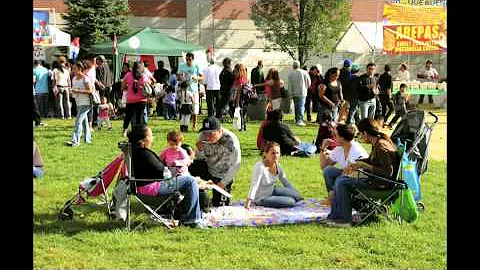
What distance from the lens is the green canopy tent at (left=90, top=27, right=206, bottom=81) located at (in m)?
21.6

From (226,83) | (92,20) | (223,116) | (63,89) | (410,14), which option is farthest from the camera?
(92,20)

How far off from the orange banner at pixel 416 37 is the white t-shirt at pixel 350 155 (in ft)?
56.0

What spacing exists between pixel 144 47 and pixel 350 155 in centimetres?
1519

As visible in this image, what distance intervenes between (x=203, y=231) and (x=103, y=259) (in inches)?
49.1

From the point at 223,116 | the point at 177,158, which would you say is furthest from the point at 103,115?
the point at 177,158

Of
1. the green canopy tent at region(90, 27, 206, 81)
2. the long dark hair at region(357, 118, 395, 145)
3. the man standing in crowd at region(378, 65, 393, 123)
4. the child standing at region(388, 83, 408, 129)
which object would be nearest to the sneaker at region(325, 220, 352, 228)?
the long dark hair at region(357, 118, 395, 145)

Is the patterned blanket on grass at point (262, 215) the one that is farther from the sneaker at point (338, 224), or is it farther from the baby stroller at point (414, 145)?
the baby stroller at point (414, 145)

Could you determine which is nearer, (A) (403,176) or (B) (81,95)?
(A) (403,176)

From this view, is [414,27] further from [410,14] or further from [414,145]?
[414,145]

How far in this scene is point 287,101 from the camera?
763 inches

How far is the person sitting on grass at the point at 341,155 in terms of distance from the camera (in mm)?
7652

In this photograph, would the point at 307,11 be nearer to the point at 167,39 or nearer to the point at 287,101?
the point at 167,39

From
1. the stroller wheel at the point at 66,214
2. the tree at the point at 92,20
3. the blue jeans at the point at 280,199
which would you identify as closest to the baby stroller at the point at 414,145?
the blue jeans at the point at 280,199

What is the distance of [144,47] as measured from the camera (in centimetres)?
2189
